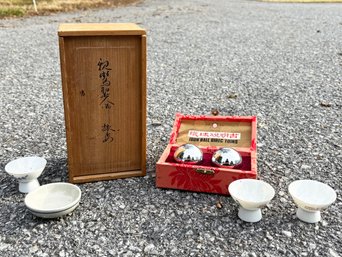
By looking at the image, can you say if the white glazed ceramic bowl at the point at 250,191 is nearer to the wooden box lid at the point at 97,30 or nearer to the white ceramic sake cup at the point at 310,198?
the white ceramic sake cup at the point at 310,198

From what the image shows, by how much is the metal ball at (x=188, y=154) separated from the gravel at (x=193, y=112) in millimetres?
240

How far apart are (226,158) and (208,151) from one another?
25cm

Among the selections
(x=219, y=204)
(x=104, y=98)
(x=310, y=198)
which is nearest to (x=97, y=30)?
(x=104, y=98)

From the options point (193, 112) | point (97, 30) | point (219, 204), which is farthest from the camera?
point (193, 112)

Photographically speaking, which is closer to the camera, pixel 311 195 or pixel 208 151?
pixel 311 195

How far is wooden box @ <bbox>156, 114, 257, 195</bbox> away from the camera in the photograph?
9.22 ft

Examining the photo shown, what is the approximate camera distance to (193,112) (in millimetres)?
4695

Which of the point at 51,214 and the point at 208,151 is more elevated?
the point at 208,151

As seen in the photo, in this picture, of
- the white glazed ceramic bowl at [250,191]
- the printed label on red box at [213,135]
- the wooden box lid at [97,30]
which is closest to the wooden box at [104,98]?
the wooden box lid at [97,30]

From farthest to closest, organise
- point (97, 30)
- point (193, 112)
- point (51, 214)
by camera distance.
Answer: point (193, 112), point (97, 30), point (51, 214)

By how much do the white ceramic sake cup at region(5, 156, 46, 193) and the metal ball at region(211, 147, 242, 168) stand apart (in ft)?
4.14

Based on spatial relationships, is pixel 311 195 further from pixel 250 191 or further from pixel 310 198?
pixel 250 191

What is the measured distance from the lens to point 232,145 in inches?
125

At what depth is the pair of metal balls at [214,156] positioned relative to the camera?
9.52 ft
